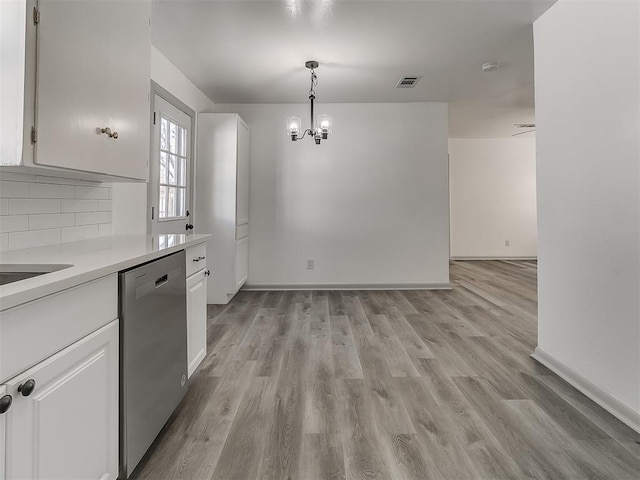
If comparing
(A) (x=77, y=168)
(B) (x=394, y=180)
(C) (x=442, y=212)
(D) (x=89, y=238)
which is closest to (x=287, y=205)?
(B) (x=394, y=180)

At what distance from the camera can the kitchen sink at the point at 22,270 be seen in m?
1.11

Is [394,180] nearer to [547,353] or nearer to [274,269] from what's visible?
[274,269]

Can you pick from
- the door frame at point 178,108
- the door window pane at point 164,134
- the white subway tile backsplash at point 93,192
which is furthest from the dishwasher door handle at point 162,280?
the door window pane at point 164,134

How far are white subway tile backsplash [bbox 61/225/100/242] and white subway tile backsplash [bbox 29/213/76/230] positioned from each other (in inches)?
1.3

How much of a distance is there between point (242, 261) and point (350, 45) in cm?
263

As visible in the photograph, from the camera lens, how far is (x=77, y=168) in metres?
1.39

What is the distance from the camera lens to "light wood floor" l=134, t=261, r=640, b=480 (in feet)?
4.51

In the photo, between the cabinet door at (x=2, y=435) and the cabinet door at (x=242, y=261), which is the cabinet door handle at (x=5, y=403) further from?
the cabinet door at (x=242, y=261)

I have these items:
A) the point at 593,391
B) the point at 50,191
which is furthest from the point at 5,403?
the point at 593,391

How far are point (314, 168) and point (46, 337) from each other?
3955mm

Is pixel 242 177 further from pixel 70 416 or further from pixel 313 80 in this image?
pixel 70 416

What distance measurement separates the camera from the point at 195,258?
73.9 inches

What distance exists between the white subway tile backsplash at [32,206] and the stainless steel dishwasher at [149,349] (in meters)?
0.70

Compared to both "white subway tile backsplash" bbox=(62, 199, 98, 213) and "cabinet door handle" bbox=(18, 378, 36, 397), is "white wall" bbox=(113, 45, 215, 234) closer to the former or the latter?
"white subway tile backsplash" bbox=(62, 199, 98, 213)
